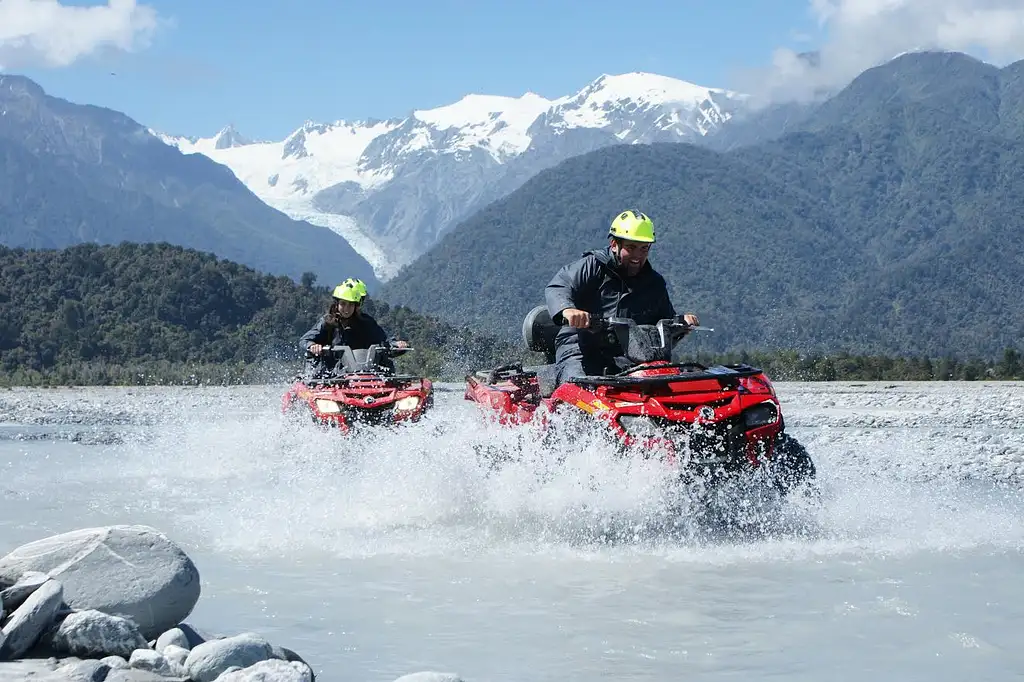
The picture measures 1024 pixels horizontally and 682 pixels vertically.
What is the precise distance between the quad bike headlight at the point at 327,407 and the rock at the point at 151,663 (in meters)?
9.36

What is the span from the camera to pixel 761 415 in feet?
30.0

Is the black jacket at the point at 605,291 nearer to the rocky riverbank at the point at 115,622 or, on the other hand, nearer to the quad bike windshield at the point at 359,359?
the rocky riverbank at the point at 115,622

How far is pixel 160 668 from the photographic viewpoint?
5320 millimetres

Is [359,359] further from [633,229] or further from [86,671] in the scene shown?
[86,671]

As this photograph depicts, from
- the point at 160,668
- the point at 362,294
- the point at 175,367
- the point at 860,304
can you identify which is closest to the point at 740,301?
the point at 860,304

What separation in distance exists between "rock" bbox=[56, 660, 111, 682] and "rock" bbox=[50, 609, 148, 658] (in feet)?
0.82

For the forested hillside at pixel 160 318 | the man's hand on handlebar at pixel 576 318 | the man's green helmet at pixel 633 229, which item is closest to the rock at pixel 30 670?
the man's hand on handlebar at pixel 576 318

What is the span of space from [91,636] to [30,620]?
0.86 ft

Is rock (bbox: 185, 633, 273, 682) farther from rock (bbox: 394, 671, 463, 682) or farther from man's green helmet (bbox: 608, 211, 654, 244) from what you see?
man's green helmet (bbox: 608, 211, 654, 244)

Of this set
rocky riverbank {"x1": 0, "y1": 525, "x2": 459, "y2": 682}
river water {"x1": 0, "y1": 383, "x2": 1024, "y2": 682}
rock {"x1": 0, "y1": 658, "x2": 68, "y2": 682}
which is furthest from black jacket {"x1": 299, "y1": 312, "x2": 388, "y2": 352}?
rock {"x1": 0, "y1": 658, "x2": 68, "y2": 682}

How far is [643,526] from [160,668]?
4.35 metres

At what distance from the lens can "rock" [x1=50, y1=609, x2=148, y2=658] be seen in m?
5.56

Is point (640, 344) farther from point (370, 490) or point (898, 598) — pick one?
point (898, 598)

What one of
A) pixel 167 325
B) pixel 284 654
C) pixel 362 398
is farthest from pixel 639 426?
pixel 167 325
